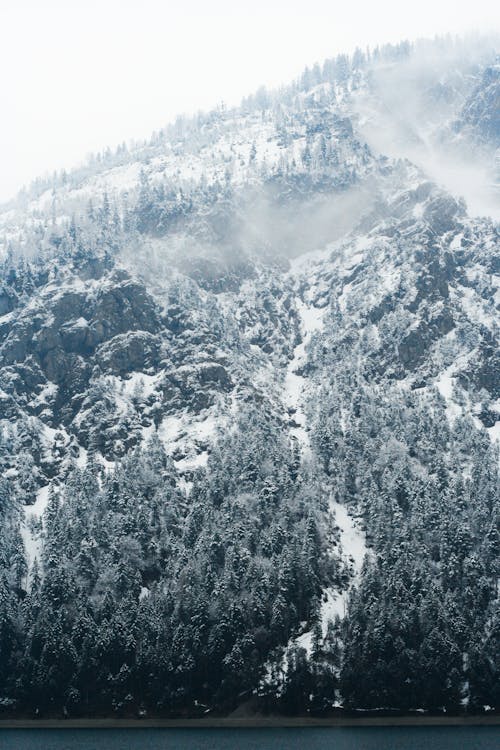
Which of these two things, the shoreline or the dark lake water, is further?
the shoreline

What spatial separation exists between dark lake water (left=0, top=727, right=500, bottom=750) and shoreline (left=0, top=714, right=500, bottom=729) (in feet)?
14.4

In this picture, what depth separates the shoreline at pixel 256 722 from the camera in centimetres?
16150

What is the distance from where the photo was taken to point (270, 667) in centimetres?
18150

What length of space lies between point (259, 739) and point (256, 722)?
75.5 feet

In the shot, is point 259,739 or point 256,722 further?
point 256,722

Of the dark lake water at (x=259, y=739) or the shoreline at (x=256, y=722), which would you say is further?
the shoreline at (x=256, y=722)

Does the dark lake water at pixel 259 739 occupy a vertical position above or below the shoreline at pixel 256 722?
above

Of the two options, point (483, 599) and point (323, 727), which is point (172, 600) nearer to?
point (323, 727)

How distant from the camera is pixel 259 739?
487ft

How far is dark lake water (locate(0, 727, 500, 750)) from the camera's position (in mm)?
135625

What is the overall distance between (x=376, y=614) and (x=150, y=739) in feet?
170

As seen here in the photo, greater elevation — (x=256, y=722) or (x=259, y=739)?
(x=259, y=739)

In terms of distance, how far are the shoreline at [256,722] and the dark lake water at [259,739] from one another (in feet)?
14.4

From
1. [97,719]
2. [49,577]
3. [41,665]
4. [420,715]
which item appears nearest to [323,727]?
[420,715]
